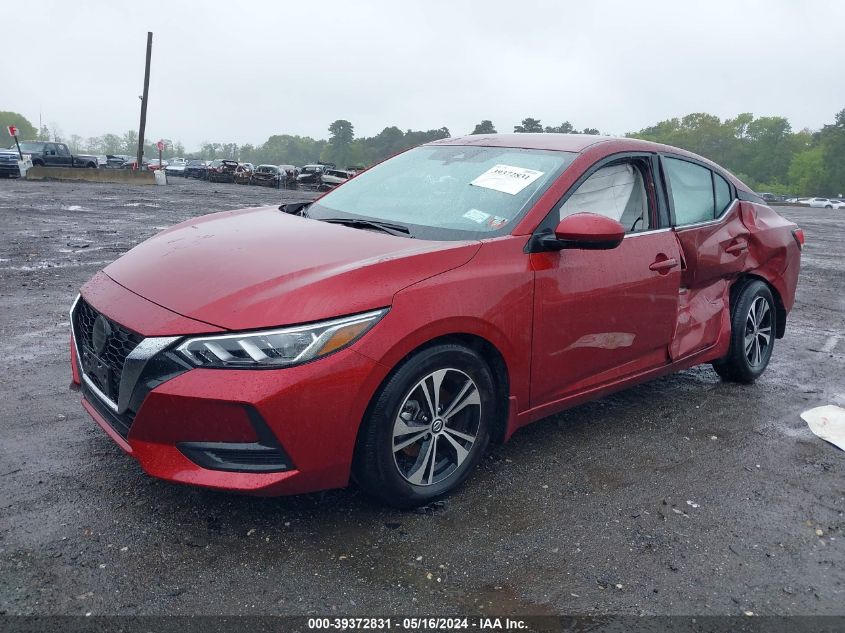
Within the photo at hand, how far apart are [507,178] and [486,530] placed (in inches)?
68.5

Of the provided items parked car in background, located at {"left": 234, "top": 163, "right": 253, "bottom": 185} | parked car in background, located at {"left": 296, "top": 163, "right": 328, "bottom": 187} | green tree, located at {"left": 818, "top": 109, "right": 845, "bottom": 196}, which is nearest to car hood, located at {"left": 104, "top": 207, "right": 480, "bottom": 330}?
parked car in background, located at {"left": 296, "top": 163, "right": 328, "bottom": 187}

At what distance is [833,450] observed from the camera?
397 centimetres

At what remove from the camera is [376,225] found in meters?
3.47

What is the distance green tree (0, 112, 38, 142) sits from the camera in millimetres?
167375

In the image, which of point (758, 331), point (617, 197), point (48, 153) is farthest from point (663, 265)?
point (48, 153)

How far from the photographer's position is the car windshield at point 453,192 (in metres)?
3.38

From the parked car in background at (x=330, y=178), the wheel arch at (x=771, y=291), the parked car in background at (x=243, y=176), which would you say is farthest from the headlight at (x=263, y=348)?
the parked car in background at (x=243, y=176)

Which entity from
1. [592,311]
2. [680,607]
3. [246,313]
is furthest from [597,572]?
[246,313]

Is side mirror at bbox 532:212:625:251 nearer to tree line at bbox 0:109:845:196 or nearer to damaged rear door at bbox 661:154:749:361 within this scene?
damaged rear door at bbox 661:154:749:361

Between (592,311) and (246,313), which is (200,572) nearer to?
(246,313)

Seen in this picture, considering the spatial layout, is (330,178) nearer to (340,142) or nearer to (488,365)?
(488,365)

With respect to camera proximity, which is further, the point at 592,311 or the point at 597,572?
the point at 592,311

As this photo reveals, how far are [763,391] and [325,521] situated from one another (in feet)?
11.3

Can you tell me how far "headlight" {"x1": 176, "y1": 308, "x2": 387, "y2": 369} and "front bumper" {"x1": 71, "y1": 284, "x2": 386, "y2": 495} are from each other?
0.03 m
